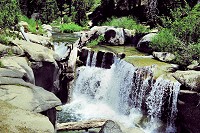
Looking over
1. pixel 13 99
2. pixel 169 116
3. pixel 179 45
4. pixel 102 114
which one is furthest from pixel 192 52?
pixel 13 99

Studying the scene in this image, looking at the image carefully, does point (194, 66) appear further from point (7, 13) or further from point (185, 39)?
point (7, 13)

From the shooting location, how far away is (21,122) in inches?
299

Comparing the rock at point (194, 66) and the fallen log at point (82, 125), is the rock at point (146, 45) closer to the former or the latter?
the rock at point (194, 66)

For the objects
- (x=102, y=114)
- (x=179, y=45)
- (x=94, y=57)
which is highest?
(x=179, y=45)

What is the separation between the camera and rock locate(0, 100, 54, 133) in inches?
286

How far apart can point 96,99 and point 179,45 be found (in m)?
5.80

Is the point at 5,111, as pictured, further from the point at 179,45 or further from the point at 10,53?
the point at 179,45

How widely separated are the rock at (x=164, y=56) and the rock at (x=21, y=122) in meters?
11.6

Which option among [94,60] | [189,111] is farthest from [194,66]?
[94,60]

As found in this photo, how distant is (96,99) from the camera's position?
18922 millimetres

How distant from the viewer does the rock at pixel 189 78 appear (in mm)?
13947

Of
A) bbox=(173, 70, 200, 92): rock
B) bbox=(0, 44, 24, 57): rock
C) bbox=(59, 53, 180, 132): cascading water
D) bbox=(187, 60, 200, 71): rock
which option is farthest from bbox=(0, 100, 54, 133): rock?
bbox=(187, 60, 200, 71): rock

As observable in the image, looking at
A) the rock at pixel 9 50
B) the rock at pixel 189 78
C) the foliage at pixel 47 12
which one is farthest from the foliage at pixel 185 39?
the foliage at pixel 47 12

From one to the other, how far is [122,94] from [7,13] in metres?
7.60
